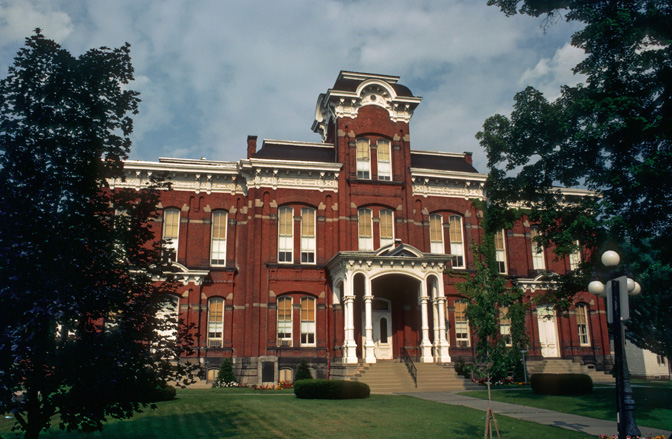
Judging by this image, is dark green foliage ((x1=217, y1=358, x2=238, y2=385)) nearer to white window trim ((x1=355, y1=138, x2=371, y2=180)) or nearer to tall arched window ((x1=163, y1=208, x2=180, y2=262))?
tall arched window ((x1=163, y1=208, x2=180, y2=262))

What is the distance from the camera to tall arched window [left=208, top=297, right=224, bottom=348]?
29812mm

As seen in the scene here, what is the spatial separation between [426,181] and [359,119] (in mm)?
5473

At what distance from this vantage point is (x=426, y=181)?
3303 centimetres

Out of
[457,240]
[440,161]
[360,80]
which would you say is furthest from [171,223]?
[440,161]

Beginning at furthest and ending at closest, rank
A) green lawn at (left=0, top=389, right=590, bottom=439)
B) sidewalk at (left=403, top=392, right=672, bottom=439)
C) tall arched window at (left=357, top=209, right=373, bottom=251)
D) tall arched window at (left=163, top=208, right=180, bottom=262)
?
1. tall arched window at (left=357, top=209, right=373, bottom=251)
2. tall arched window at (left=163, top=208, right=180, bottom=262)
3. sidewalk at (left=403, top=392, right=672, bottom=439)
4. green lawn at (left=0, top=389, right=590, bottom=439)

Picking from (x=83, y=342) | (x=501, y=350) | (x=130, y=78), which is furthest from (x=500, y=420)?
(x=130, y=78)

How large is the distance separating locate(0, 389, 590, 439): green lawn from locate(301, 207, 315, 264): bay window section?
12297 mm

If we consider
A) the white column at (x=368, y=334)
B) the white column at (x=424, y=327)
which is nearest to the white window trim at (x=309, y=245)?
the white column at (x=368, y=334)

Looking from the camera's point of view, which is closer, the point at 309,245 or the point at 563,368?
the point at 309,245

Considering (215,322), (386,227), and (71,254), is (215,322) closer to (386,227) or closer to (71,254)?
(386,227)

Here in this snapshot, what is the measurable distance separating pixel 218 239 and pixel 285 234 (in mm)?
3894

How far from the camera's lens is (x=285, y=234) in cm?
3088

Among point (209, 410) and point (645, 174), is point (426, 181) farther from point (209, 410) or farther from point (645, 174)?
point (209, 410)

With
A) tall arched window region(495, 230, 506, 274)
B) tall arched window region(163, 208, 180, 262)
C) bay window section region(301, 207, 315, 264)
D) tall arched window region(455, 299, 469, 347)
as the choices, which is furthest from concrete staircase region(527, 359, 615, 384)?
tall arched window region(163, 208, 180, 262)
